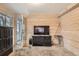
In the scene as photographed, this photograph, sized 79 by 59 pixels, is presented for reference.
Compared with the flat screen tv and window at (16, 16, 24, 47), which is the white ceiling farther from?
the flat screen tv

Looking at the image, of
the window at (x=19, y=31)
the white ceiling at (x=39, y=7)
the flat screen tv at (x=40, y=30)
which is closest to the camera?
the white ceiling at (x=39, y=7)

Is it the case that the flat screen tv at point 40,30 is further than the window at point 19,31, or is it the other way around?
the flat screen tv at point 40,30

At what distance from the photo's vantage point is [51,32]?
6273 mm

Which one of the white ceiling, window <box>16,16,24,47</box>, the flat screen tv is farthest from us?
the flat screen tv

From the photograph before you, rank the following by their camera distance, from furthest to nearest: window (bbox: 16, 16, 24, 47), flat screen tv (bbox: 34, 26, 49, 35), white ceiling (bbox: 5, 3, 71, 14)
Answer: flat screen tv (bbox: 34, 26, 49, 35), window (bbox: 16, 16, 24, 47), white ceiling (bbox: 5, 3, 71, 14)

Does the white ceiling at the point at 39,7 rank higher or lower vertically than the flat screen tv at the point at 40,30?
higher

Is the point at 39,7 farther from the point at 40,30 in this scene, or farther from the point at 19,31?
the point at 40,30

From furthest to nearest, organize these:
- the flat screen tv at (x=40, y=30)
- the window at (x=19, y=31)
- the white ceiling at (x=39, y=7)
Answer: the flat screen tv at (x=40, y=30)
the window at (x=19, y=31)
the white ceiling at (x=39, y=7)

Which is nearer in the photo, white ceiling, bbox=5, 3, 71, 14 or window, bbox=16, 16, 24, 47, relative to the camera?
white ceiling, bbox=5, 3, 71, 14

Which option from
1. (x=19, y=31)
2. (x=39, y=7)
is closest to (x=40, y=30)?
(x=19, y=31)

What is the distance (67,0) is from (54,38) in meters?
5.22

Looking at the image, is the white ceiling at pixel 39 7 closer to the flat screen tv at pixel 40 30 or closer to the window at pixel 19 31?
the window at pixel 19 31

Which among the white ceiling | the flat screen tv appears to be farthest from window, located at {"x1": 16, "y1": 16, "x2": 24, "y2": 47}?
the flat screen tv

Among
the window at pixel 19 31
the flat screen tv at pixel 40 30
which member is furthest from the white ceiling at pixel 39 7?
the flat screen tv at pixel 40 30
